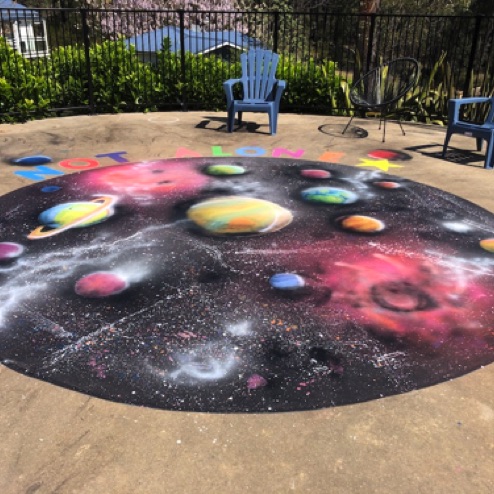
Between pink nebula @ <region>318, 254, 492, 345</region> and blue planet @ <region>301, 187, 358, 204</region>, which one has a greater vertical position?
blue planet @ <region>301, 187, 358, 204</region>

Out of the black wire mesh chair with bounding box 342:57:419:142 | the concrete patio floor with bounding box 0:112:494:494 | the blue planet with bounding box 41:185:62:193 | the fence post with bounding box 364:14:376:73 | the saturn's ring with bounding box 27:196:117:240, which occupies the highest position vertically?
the fence post with bounding box 364:14:376:73

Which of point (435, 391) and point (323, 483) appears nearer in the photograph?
point (323, 483)

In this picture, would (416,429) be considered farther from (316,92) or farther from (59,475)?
(316,92)

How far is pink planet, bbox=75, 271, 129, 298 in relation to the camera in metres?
3.39

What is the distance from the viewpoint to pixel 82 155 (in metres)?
6.71

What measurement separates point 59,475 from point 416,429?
5.08 ft

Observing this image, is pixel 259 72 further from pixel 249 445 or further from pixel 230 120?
pixel 249 445

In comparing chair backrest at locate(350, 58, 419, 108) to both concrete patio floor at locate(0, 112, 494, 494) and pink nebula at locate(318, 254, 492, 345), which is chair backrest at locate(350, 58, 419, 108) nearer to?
pink nebula at locate(318, 254, 492, 345)

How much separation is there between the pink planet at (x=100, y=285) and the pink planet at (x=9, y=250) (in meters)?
0.72

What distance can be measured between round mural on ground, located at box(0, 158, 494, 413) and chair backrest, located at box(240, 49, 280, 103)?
3205mm

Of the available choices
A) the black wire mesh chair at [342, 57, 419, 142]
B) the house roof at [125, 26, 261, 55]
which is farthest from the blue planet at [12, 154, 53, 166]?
the black wire mesh chair at [342, 57, 419, 142]

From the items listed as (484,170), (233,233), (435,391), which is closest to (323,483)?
(435,391)

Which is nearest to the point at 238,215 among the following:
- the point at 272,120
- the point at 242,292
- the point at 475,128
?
→ the point at 242,292

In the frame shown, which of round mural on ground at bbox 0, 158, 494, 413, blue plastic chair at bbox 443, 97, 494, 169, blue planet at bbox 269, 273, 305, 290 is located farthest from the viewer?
blue plastic chair at bbox 443, 97, 494, 169
